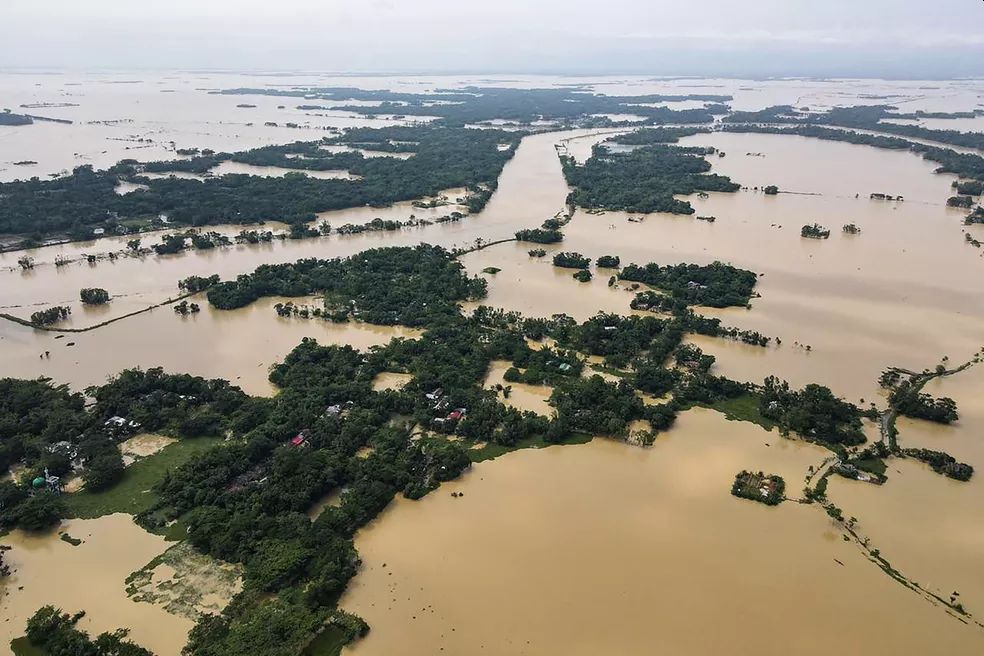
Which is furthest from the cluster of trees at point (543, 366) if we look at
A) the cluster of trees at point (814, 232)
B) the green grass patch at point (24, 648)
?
the cluster of trees at point (814, 232)

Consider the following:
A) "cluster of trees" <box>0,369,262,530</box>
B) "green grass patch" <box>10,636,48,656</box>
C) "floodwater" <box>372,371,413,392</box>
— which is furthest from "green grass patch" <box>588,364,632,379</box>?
"green grass patch" <box>10,636,48,656</box>

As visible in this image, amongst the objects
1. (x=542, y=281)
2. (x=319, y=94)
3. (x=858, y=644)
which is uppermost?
(x=319, y=94)

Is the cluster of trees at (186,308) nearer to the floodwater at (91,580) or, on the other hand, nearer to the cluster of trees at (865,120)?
the floodwater at (91,580)

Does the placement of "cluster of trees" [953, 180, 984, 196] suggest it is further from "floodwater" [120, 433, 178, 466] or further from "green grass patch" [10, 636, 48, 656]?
Result: "green grass patch" [10, 636, 48, 656]

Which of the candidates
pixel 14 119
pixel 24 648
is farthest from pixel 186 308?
pixel 14 119

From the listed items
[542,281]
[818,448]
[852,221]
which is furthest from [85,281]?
[852,221]

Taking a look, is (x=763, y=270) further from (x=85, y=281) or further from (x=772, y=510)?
(x=85, y=281)
